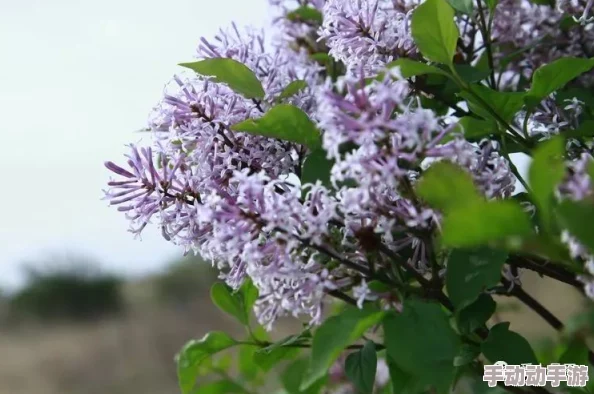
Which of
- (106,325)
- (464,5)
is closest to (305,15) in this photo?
(464,5)

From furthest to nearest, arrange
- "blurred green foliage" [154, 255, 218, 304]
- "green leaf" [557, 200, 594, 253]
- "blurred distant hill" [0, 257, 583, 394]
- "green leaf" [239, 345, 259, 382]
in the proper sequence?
"blurred green foliage" [154, 255, 218, 304] < "blurred distant hill" [0, 257, 583, 394] < "green leaf" [239, 345, 259, 382] < "green leaf" [557, 200, 594, 253]

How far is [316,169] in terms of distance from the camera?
0.35 metres

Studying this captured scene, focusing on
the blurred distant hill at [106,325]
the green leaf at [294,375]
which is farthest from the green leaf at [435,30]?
the blurred distant hill at [106,325]

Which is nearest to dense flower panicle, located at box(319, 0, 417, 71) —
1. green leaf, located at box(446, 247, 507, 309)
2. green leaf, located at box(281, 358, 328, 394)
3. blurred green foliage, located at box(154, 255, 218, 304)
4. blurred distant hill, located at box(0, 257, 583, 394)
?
green leaf, located at box(446, 247, 507, 309)

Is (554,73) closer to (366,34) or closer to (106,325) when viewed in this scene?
(366,34)

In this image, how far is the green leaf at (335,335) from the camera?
29 cm

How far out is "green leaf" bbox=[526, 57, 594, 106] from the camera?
1.19 ft

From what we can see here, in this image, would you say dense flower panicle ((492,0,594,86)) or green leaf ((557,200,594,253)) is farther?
dense flower panicle ((492,0,594,86))

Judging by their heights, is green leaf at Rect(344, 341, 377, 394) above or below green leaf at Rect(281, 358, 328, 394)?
below

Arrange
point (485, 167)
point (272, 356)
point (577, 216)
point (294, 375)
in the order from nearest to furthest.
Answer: point (577, 216), point (485, 167), point (272, 356), point (294, 375)

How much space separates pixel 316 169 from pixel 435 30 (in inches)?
3.0

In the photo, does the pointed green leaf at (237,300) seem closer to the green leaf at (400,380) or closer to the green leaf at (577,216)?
the green leaf at (400,380)

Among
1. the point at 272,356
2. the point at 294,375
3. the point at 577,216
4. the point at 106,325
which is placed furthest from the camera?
the point at 106,325

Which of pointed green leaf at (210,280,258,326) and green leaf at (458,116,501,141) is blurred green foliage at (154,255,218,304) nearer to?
pointed green leaf at (210,280,258,326)
